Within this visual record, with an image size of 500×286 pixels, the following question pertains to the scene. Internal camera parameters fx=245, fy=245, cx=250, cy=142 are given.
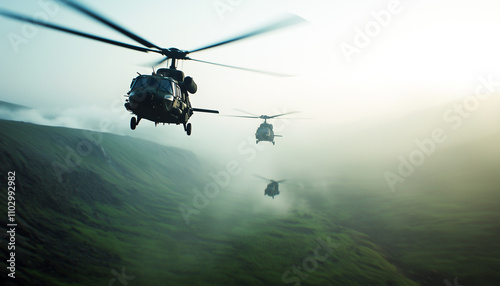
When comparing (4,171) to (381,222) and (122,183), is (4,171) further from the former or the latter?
(381,222)

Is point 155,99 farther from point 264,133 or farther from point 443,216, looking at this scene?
point 443,216

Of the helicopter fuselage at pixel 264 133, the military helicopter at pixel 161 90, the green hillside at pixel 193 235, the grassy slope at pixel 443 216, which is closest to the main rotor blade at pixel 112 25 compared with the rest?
the military helicopter at pixel 161 90

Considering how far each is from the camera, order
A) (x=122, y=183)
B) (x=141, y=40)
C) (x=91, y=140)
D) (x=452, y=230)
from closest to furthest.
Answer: (x=141, y=40), (x=452, y=230), (x=122, y=183), (x=91, y=140)

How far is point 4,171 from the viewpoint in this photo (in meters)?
81.5

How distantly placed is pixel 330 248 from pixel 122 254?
299ft

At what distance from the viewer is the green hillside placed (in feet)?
265

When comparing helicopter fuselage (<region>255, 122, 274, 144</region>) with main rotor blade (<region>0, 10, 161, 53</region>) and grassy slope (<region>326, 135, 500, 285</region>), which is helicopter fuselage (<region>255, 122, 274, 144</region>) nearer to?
main rotor blade (<region>0, 10, 161, 53</region>)

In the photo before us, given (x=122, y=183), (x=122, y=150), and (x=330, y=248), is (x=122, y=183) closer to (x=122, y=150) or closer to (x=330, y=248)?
(x=122, y=150)

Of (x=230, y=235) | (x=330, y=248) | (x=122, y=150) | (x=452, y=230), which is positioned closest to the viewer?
(x=452, y=230)

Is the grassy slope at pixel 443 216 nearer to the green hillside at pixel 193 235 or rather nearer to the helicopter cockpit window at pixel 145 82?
the green hillside at pixel 193 235

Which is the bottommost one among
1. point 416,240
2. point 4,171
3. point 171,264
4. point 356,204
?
point 171,264

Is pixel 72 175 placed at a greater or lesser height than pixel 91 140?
lesser

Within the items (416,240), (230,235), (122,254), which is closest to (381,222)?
(416,240)

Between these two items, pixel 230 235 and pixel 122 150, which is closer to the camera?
pixel 230 235
